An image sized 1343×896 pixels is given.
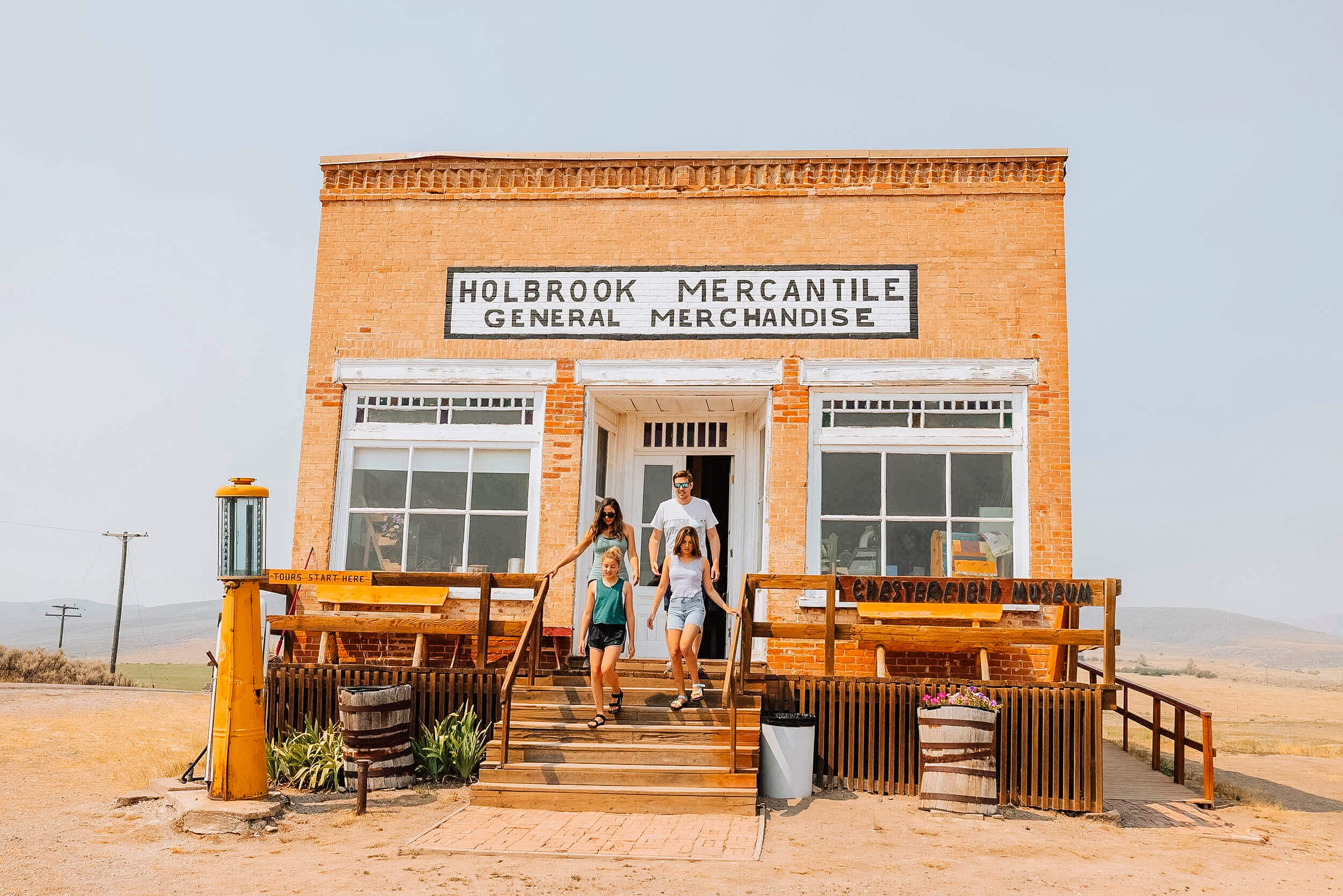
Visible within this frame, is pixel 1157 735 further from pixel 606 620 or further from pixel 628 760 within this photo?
pixel 606 620

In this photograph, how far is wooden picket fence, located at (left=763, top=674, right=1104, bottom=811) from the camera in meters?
8.75

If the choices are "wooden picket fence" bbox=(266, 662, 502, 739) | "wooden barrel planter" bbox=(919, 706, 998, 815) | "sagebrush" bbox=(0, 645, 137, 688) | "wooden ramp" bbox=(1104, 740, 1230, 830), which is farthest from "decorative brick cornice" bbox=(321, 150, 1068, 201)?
"sagebrush" bbox=(0, 645, 137, 688)

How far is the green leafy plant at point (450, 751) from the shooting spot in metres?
9.06

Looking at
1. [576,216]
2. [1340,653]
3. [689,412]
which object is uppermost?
[576,216]

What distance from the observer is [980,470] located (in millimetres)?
11031

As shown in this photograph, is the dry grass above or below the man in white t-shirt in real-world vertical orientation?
below

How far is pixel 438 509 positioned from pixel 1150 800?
24.7 feet

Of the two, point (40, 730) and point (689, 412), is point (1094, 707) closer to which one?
point (689, 412)

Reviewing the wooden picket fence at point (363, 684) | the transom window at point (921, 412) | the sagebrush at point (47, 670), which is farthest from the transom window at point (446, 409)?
the sagebrush at point (47, 670)

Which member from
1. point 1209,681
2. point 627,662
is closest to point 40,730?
point 627,662

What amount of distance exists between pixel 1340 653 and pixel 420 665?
11549 cm

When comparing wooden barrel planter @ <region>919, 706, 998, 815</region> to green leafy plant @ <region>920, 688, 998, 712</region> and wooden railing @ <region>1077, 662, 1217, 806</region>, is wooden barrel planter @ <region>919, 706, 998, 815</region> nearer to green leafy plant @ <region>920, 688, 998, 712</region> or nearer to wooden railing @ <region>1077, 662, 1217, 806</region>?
green leafy plant @ <region>920, 688, 998, 712</region>

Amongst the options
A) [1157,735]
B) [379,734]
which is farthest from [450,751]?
[1157,735]

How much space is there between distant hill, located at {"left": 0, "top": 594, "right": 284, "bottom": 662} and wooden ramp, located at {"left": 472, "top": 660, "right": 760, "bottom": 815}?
72.8 meters
